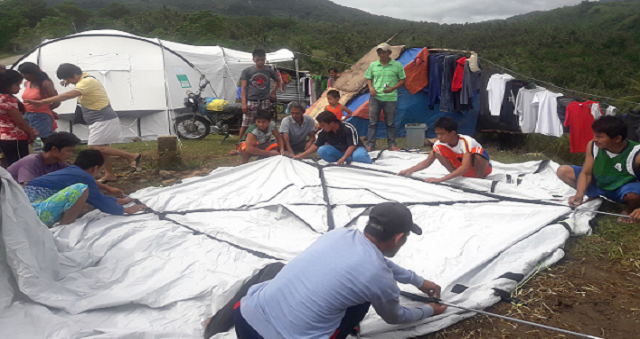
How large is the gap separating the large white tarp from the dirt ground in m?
0.08

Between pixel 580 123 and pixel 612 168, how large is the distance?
286 centimetres

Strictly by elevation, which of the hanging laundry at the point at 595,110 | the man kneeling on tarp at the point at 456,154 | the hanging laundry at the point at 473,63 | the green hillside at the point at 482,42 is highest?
the green hillside at the point at 482,42

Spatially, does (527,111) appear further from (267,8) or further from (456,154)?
(267,8)

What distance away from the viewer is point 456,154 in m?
3.76

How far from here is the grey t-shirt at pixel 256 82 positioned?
18.2ft

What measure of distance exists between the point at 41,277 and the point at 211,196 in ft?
5.56

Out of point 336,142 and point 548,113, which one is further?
point 548,113

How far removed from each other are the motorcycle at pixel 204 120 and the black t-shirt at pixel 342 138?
315 cm

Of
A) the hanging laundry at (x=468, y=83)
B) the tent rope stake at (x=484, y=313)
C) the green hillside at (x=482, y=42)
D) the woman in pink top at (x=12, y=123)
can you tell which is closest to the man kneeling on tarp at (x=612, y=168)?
the tent rope stake at (x=484, y=313)

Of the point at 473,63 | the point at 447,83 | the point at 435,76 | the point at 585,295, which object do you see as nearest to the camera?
the point at 585,295

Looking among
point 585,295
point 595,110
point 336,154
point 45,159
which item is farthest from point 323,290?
point 595,110

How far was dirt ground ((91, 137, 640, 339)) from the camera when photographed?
1.85 meters

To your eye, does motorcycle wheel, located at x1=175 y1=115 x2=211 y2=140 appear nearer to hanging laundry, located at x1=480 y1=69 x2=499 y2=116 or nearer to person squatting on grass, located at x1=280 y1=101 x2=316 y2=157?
person squatting on grass, located at x1=280 y1=101 x2=316 y2=157

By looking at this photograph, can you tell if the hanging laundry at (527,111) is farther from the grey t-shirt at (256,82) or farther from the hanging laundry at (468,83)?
the grey t-shirt at (256,82)
